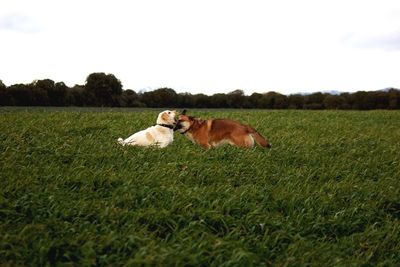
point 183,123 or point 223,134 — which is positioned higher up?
point 183,123

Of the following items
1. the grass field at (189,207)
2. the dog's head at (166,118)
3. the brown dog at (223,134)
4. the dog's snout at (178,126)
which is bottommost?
the grass field at (189,207)

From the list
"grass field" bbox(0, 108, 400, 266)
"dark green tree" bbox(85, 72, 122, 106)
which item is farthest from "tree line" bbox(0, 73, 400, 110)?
"grass field" bbox(0, 108, 400, 266)

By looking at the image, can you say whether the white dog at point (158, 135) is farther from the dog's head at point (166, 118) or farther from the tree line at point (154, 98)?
the tree line at point (154, 98)

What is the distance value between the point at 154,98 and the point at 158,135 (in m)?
37.2

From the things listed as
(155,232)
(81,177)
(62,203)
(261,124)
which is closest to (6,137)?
(81,177)

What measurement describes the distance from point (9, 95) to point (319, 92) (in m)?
46.3

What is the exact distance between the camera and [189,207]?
5.03 metres

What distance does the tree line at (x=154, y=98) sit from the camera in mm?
35219

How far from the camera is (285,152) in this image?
350 inches

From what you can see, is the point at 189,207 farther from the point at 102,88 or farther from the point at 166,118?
the point at 102,88

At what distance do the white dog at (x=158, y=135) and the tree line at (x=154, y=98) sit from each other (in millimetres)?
28081

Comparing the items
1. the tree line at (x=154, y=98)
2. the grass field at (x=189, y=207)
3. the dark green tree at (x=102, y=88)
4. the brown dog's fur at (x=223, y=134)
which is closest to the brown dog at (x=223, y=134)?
the brown dog's fur at (x=223, y=134)

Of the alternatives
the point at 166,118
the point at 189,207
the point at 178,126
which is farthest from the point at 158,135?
the point at 189,207

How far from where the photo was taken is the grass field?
387 centimetres
